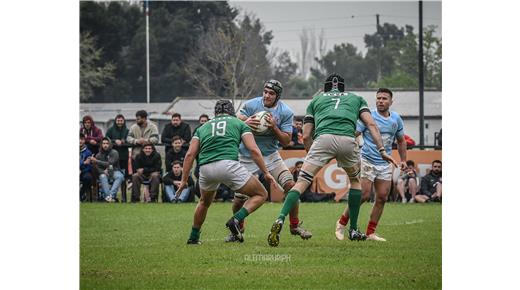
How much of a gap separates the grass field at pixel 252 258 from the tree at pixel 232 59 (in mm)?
26234

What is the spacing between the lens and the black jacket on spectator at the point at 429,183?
2120 cm

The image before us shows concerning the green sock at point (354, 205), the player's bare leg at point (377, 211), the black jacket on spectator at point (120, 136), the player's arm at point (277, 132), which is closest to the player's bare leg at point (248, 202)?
the player's arm at point (277, 132)

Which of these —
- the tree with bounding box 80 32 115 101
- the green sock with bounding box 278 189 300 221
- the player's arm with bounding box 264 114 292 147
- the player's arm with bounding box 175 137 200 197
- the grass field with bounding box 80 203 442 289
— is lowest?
the grass field with bounding box 80 203 442 289

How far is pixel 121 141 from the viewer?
21500mm

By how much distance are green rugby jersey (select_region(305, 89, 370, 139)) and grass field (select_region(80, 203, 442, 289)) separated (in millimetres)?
1451

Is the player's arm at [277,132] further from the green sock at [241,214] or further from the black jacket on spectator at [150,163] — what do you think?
the black jacket on spectator at [150,163]

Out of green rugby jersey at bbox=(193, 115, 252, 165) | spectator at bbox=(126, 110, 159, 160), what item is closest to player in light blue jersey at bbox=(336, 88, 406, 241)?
green rugby jersey at bbox=(193, 115, 252, 165)

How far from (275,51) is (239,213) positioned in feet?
123

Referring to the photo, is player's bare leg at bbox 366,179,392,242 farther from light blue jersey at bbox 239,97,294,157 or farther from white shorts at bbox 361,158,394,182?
light blue jersey at bbox 239,97,294,157

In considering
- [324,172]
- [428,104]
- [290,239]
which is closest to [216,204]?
[324,172]

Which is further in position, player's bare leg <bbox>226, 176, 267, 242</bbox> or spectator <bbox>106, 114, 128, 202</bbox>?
spectator <bbox>106, 114, 128, 202</bbox>

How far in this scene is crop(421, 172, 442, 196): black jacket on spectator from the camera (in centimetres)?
2120
